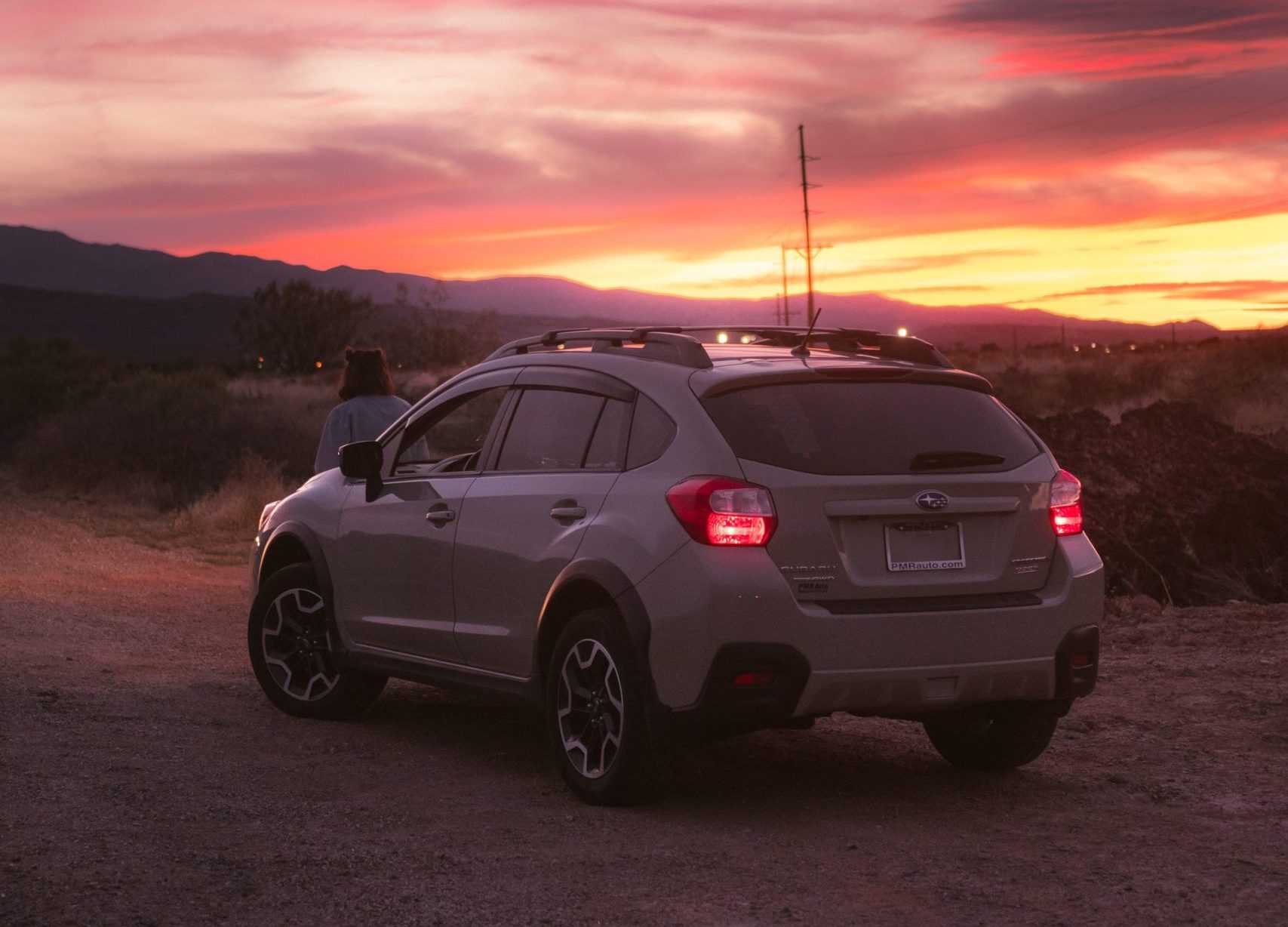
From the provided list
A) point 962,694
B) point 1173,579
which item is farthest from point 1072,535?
point 1173,579

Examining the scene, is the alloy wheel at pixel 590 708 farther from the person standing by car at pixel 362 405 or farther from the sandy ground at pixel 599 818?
the person standing by car at pixel 362 405

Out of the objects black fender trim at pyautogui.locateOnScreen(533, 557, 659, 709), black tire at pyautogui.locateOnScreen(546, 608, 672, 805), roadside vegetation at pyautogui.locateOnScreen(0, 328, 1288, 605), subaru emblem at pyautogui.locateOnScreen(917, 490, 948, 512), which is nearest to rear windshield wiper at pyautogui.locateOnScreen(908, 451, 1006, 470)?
subaru emblem at pyautogui.locateOnScreen(917, 490, 948, 512)

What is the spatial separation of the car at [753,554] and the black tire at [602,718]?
1 centimetres

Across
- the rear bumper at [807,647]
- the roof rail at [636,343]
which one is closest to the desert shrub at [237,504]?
the roof rail at [636,343]

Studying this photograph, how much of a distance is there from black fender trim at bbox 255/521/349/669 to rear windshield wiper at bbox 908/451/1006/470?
3.35 metres

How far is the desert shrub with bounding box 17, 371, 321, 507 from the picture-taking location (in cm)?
2642

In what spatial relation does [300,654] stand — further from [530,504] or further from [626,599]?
[626,599]

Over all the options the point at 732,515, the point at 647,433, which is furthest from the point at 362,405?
the point at 732,515

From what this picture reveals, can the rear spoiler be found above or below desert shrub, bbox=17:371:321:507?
above

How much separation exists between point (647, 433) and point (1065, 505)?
5.45ft

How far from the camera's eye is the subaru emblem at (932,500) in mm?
6090

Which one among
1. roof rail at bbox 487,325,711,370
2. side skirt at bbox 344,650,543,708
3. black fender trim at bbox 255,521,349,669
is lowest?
side skirt at bbox 344,650,543,708

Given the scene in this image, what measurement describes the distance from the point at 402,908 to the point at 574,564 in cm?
178

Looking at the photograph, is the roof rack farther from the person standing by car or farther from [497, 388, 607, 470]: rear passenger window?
the person standing by car
